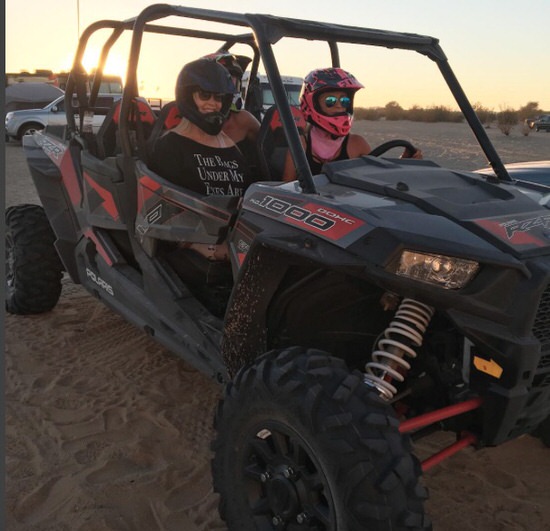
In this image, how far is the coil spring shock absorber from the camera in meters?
2.18

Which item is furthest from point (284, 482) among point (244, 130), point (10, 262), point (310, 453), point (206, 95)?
point (10, 262)

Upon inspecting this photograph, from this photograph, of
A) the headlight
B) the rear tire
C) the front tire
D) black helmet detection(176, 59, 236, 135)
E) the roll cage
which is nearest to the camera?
the front tire

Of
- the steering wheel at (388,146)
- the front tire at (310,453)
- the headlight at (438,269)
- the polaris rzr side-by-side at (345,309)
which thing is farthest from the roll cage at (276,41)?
the front tire at (310,453)

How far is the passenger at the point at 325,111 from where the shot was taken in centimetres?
312

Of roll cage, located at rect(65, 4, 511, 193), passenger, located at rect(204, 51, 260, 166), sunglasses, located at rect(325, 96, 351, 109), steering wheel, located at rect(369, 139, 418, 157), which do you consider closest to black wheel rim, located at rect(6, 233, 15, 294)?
roll cage, located at rect(65, 4, 511, 193)

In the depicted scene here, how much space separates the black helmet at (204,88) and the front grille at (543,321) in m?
1.90

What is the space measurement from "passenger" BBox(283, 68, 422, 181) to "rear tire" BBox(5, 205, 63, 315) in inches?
86.4

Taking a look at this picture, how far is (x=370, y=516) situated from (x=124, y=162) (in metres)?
2.32

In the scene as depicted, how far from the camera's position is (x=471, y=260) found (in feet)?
6.35

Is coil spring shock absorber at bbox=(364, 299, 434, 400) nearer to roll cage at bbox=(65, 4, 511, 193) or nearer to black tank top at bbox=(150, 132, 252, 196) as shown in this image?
roll cage at bbox=(65, 4, 511, 193)

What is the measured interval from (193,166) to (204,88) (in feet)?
1.26

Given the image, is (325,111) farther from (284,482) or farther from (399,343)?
(284,482)

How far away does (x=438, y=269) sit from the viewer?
6.48 feet

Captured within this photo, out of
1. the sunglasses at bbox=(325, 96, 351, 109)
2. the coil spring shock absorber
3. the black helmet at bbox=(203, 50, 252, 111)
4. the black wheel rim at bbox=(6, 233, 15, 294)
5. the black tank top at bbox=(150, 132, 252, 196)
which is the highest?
the black helmet at bbox=(203, 50, 252, 111)
